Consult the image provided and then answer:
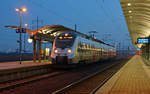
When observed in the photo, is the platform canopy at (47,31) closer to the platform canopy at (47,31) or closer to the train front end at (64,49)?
the platform canopy at (47,31)

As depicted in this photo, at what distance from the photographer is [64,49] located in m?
20.0

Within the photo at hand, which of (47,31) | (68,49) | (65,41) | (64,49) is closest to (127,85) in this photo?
(68,49)

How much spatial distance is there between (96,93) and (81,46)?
1268 cm

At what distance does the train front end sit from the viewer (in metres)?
19.6

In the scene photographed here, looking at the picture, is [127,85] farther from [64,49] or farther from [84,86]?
[64,49]

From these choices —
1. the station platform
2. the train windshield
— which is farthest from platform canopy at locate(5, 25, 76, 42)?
the station platform

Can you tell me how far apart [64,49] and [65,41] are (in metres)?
0.84

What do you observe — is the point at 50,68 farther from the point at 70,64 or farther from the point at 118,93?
the point at 118,93

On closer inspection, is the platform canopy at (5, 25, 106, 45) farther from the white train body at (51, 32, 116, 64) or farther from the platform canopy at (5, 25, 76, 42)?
the white train body at (51, 32, 116, 64)

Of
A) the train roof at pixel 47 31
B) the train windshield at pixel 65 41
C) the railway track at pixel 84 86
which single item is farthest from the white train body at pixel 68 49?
the railway track at pixel 84 86

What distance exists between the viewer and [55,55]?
2019cm

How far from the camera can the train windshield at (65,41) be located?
66.0 ft

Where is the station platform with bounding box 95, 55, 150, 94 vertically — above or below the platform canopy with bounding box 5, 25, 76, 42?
below

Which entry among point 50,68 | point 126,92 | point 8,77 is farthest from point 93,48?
point 126,92
